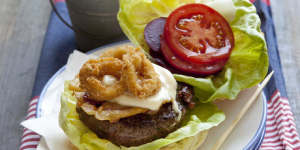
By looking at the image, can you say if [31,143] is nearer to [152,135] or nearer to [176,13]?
[152,135]

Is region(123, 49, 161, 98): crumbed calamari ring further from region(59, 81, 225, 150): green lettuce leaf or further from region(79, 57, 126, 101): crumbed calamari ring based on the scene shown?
region(59, 81, 225, 150): green lettuce leaf

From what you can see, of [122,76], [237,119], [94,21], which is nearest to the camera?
[122,76]

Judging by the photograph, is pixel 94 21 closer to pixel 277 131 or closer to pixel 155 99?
pixel 155 99

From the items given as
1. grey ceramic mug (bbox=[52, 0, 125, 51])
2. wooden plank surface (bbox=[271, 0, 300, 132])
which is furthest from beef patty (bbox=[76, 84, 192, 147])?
wooden plank surface (bbox=[271, 0, 300, 132])

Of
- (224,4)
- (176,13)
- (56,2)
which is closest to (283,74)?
(224,4)

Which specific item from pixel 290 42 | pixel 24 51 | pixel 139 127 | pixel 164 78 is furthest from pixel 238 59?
pixel 24 51
